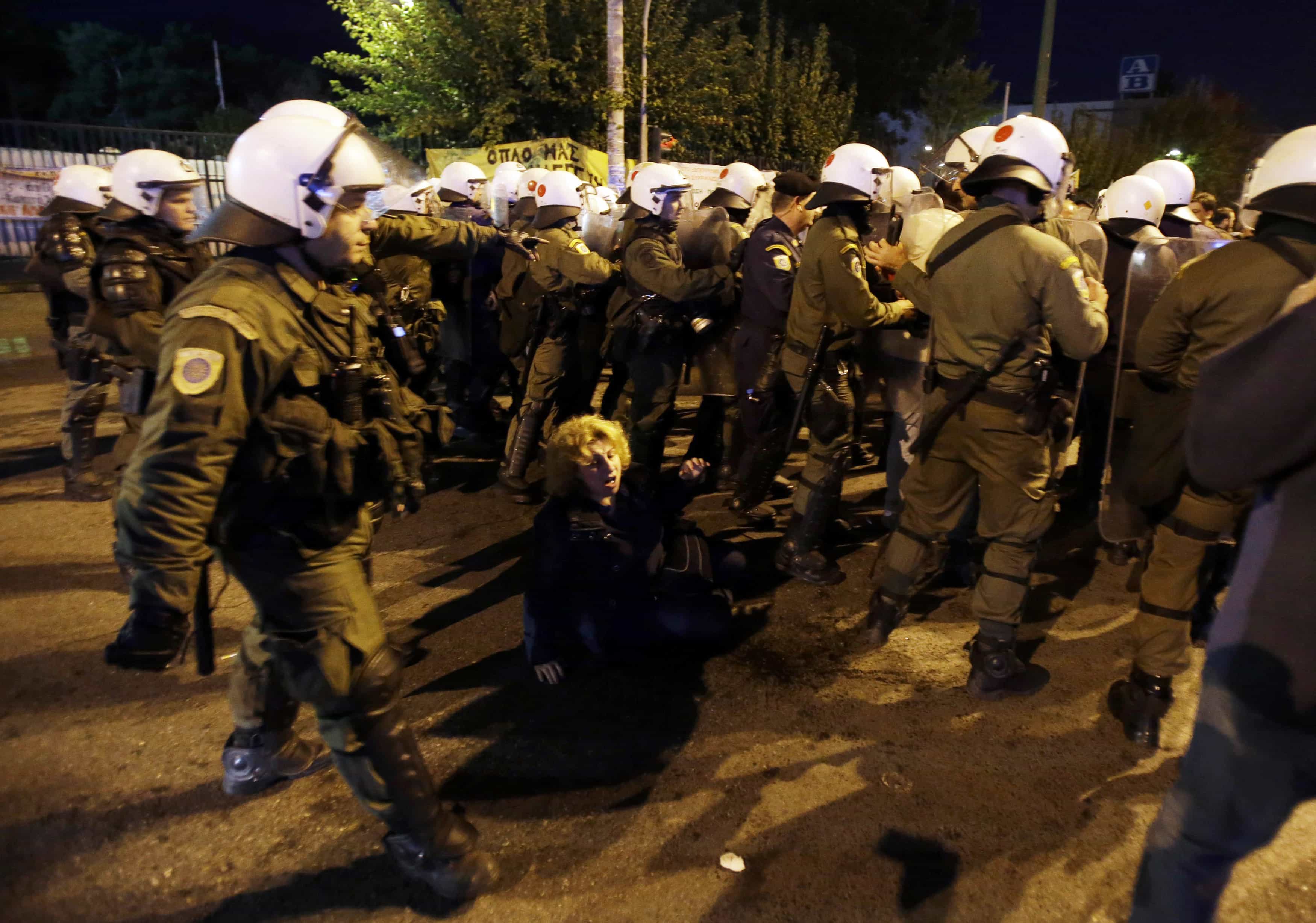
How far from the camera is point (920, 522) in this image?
12.5 ft

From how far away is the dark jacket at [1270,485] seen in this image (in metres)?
1.58

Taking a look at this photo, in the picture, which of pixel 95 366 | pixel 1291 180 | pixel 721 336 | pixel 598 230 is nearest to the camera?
pixel 1291 180

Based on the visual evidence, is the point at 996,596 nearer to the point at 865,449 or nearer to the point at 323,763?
the point at 323,763

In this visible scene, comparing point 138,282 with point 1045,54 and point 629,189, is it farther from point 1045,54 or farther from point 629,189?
point 1045,54

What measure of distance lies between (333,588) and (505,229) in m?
5.50

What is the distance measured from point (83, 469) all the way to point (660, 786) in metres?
4.98

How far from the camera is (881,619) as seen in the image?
399 cm

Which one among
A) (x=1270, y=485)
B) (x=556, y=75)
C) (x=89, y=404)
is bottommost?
(x=89, y=404)

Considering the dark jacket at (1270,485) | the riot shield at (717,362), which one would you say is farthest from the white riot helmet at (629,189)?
the dark jacket at (1270,485)

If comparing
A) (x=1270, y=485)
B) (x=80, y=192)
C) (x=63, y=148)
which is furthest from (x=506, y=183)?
(x=63, y=148)

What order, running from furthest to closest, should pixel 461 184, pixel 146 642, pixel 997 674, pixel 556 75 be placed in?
pixel 556 75, pixel 461 184, pixel 997 674, pixel 146 642

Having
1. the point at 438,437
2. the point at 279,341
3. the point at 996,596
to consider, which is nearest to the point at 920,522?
the point at 996,596

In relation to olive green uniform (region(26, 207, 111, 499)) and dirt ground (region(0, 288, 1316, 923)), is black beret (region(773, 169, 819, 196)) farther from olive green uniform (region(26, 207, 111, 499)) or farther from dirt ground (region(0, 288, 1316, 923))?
olive green uniform (region(26, 207, 111, 499))

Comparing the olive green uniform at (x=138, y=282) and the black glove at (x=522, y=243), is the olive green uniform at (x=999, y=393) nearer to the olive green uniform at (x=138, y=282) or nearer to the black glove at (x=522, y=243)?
the black glove at (x=522, y=243)
